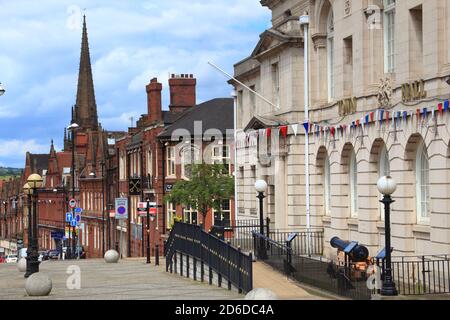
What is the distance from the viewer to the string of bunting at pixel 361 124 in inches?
1023

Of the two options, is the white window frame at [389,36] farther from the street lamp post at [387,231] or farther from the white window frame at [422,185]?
the street lamp post at [387,231]

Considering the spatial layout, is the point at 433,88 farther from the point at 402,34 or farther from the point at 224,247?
the point at 224,247

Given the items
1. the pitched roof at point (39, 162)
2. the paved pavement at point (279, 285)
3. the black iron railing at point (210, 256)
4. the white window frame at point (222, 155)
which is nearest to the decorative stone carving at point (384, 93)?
the paved pavement at point (279, 285)

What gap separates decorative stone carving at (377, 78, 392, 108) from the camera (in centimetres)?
2881

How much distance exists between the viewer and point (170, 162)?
65.2 metres

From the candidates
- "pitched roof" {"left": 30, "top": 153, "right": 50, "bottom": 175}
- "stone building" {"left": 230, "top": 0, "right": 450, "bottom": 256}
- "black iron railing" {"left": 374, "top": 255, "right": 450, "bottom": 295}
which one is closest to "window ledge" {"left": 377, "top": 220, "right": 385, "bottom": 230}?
"stone building" {"left": 230, "top": 0, "right": 450, "bottom": 256}

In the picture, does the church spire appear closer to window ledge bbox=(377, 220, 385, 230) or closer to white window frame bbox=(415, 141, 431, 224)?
window ledge bbox=(377, 220, 385, 230)

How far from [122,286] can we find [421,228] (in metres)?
8.76

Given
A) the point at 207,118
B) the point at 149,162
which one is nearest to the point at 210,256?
the point at 207,118

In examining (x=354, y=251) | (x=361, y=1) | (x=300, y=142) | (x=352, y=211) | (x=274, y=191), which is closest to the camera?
(x=354, y=251)

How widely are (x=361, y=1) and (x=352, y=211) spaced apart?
7.41 m
